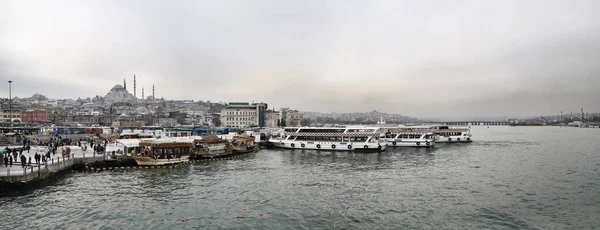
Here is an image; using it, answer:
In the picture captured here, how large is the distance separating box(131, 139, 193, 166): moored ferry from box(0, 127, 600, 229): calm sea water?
5.94 feet

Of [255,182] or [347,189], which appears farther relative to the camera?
[255,182]

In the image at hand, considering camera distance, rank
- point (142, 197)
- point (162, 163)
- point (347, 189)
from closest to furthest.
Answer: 1. point (142, 197)
2. point (347, 189)
3. point (162, 163)

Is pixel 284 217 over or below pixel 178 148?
below

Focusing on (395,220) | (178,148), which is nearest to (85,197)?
(178,148)

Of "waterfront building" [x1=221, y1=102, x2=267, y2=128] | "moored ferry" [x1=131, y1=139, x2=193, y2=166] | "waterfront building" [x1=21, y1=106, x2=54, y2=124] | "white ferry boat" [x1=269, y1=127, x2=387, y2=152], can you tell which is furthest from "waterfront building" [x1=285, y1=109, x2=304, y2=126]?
"moored ferry" [x1=131, y1=139, x2=193, y2=166]

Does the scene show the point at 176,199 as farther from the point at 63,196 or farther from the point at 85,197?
the point at 63,196

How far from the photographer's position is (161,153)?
33.2 m

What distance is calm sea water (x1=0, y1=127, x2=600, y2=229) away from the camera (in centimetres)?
1631

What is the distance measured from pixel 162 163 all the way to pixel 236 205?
1535cm

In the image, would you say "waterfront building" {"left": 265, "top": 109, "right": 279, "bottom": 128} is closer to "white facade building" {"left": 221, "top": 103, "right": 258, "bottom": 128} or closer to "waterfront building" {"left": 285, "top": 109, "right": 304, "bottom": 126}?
"waterfront building" {"left": 285, "top": 109, "right": 304, "bottom": 126}

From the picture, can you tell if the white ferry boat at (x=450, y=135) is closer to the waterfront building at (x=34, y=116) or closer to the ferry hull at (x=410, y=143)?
the ferry hull at (x=410, y=143)

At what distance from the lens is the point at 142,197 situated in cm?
2033

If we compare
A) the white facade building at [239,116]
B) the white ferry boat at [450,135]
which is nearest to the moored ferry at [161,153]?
the white ferry boat at [450,135]

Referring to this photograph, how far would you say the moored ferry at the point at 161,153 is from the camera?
30.9 meters
